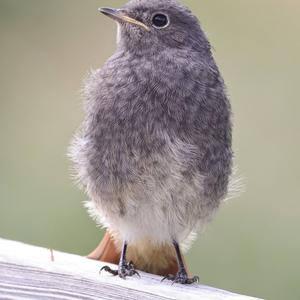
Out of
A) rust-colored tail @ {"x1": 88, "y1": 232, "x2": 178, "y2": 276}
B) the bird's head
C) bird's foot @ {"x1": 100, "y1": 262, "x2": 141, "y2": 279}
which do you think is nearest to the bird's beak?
the bird's head

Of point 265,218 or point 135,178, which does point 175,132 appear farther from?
point 265,218

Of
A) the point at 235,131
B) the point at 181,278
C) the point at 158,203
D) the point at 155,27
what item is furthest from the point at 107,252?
the point at 235,131

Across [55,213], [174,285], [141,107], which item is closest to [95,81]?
[141,107]

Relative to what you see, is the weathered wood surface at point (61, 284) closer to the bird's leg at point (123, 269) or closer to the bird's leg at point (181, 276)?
the bird's leg at point (123, 269)

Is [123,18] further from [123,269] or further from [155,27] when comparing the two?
[123,269]

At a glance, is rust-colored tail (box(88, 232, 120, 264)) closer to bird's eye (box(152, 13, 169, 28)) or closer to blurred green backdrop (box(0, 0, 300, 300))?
bird's eye (box(152, 13, 169, 28))
